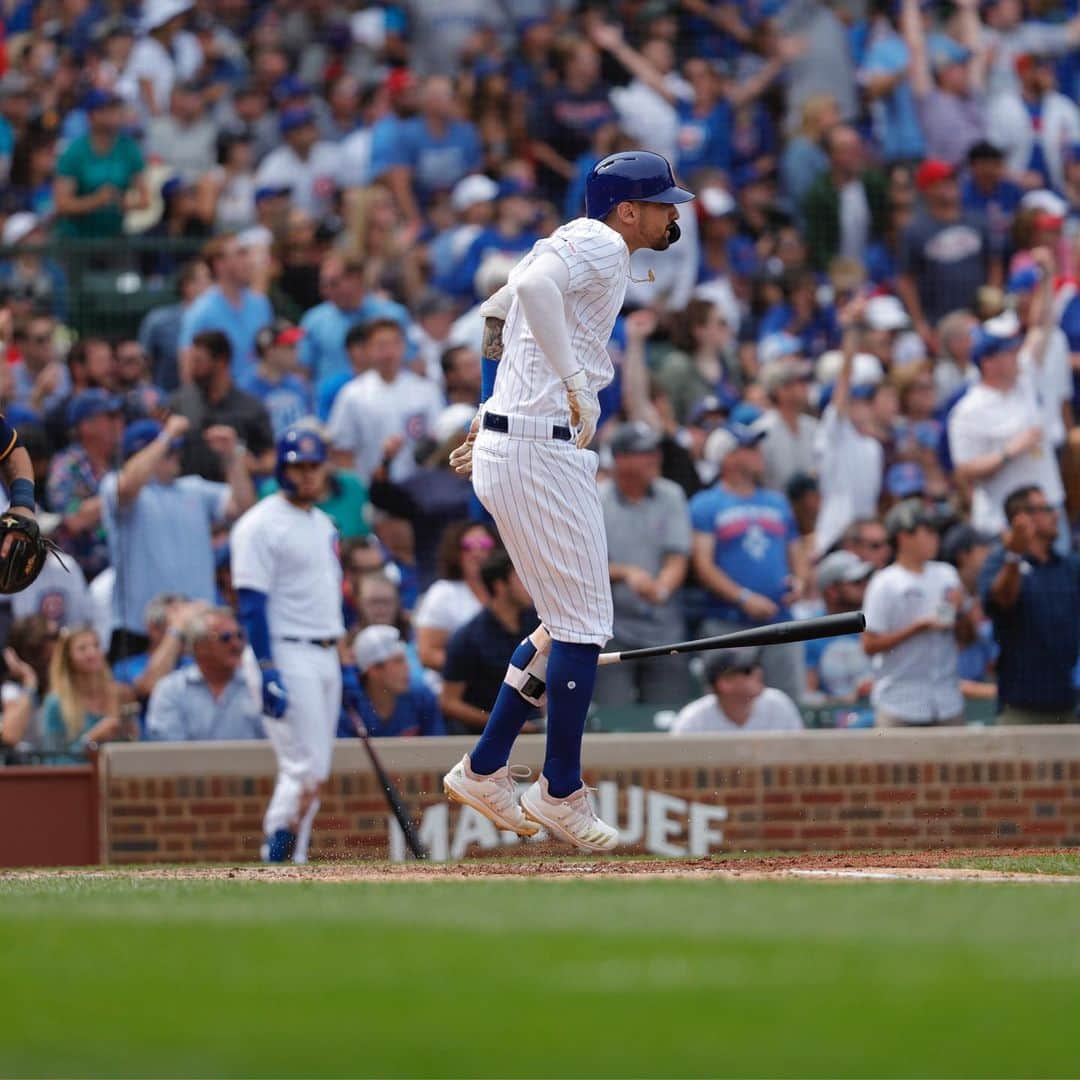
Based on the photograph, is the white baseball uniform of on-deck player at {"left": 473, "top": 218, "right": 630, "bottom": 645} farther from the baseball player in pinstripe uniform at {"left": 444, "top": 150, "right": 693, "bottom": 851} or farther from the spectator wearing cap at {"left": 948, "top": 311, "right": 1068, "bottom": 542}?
the spectator wearing cap at {"left": 948, "top": 311, "right": 1068, "bottom": 542}

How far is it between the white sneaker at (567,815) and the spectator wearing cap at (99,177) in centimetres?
832

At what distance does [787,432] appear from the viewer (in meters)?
13.5

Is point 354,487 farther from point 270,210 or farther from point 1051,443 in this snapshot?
point 1051,443

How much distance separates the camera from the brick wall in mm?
11484

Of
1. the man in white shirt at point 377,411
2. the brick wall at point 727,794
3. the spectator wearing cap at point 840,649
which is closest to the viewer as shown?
the brick wall at point 727,794

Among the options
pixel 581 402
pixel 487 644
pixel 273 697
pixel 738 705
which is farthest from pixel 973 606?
pixel 581 402

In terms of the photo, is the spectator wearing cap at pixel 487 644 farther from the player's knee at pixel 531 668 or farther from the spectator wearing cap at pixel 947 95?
the spectator wearing cap at pixel 947 95

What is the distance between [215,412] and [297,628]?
216 centimetres

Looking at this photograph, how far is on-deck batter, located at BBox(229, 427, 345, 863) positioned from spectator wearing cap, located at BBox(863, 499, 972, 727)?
2.72 m

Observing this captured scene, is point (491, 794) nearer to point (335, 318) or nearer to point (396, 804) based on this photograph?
point (396, 804)

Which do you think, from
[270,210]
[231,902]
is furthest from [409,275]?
[231,902]

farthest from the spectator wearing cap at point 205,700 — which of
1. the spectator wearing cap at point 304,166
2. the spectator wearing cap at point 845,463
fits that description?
the spectator wearing cap at point 304,166

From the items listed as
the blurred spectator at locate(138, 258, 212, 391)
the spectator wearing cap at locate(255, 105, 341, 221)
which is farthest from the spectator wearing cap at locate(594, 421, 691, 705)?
the spectator wearing cap at locate(255, 105, 341, 221)

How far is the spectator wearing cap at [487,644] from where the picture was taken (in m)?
11.5
